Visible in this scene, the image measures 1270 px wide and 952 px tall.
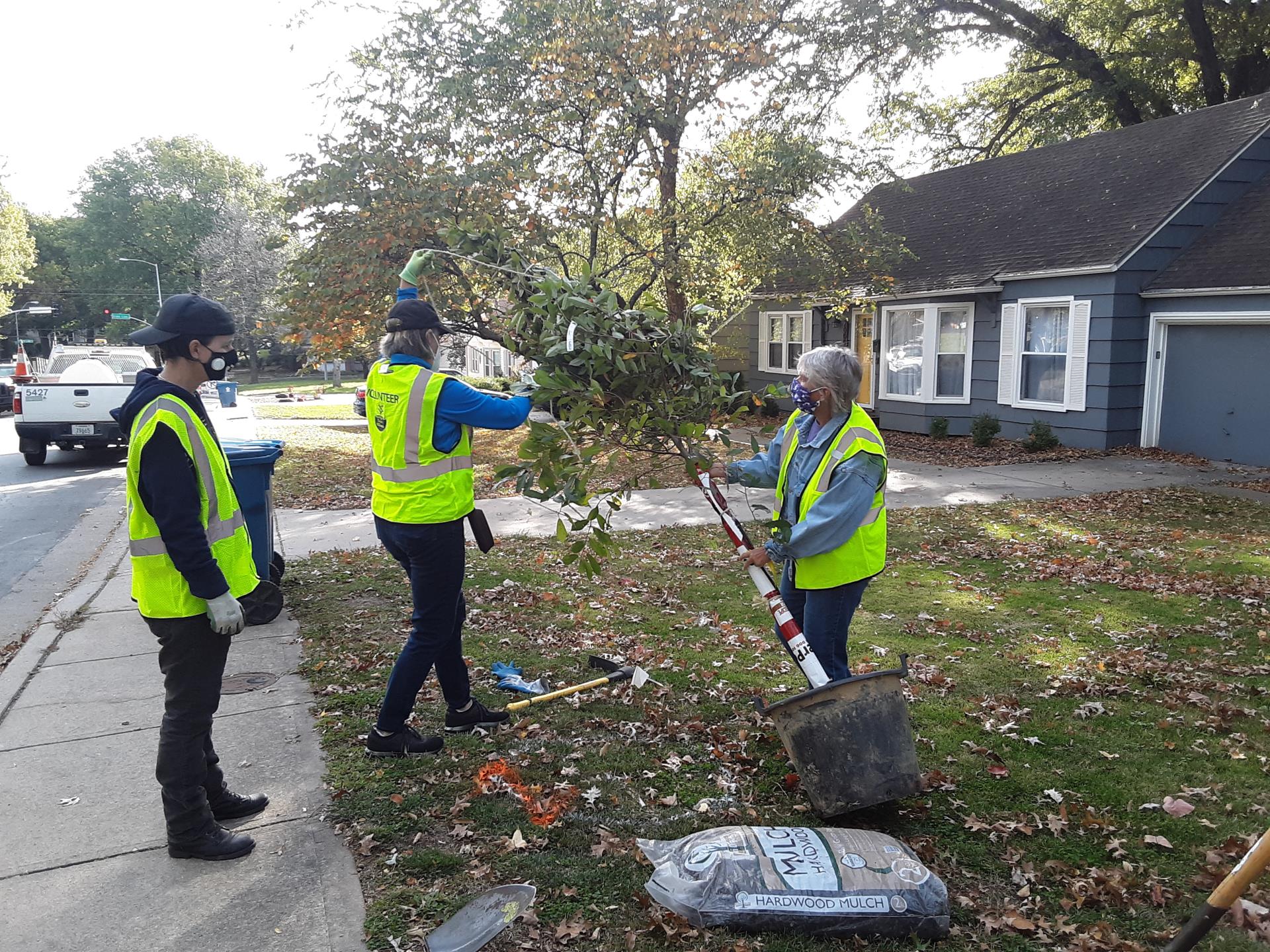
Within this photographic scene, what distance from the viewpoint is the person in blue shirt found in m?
4.07

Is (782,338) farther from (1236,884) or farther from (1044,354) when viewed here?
(1236,884)

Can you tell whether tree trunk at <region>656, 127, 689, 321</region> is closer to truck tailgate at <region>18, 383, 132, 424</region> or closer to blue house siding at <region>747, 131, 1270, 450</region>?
blue house siding at <region>747, 131, 1270, 450</region>

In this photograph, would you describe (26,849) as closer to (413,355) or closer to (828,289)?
(413,355)

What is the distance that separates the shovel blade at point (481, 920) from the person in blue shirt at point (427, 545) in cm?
124

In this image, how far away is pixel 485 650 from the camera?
6062mm

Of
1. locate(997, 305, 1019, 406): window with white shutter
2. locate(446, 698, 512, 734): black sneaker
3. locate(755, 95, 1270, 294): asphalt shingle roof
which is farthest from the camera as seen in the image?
locate(997, 305, 1019, 406): window with white shutter

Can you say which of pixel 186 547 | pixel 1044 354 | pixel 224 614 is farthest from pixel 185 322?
pixel 1044 354

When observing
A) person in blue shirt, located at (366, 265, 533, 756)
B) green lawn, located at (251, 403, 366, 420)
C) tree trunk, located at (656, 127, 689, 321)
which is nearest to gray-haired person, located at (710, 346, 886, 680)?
person in blue shirt, located at (366, 265, 533, 756)

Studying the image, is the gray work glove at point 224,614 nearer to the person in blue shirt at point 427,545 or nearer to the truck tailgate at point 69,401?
the person in blue shirt at point 427,545

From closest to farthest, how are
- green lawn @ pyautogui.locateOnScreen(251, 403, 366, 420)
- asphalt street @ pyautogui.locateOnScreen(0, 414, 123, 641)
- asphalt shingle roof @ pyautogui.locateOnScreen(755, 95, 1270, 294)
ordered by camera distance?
asphalt street @ pyautogui.locateOnScreen(0, 414, 123, 641) < asphalt shingle roof @ pyautogui.locateOnScreen(755, 95, 1270, 294) < green lawn @ pyautogui.locateOnScreen(251, 403, 366, 420)

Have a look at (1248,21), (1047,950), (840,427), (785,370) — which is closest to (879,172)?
(785,370)

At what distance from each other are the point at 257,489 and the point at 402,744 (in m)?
3.58

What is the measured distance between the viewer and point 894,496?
11875 millimetres

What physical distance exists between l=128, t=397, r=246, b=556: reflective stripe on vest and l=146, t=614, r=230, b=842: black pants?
28cm
